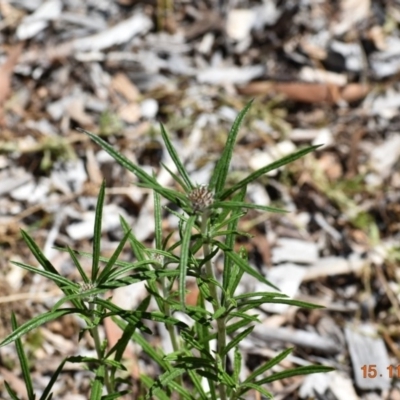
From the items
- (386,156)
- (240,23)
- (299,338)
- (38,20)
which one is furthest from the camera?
(240,23)

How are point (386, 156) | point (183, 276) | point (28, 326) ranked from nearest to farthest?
point (183, 276) → point (28, 326) → point (386, 156)

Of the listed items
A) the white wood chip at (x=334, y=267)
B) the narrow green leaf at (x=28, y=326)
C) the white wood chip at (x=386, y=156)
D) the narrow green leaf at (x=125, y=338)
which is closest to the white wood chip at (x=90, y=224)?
the white wood chip at (x=334, y=267)

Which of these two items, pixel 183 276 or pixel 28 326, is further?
pixel 28 326

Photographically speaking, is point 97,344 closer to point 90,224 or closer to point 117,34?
point 90,224

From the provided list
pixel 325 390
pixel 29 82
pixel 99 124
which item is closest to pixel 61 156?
pixel 99 124

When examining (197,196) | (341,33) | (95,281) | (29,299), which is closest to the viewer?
(197,196)

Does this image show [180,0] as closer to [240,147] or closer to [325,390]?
[240,147]

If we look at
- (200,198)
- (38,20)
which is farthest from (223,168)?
(38,20)
